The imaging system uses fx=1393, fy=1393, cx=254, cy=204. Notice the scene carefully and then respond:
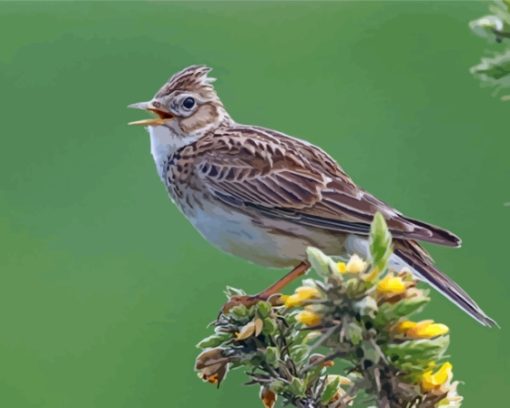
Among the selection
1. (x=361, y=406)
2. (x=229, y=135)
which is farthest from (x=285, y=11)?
(x=361, y=406)

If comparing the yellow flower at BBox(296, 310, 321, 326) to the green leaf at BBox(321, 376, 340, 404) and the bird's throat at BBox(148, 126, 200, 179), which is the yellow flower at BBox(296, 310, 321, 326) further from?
the bird's throat at BBox(148, 126, 200, 179)

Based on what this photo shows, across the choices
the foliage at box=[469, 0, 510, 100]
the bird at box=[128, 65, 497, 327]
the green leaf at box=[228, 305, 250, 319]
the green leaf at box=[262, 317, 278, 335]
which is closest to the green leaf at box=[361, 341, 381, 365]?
the foliage at box=[469, 0, 510, 100]

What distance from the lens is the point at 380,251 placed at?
7.00 feet

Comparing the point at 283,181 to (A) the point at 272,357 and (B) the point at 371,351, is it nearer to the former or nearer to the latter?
(A) the point at 272,357

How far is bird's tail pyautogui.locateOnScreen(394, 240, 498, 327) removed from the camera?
386 centimetres

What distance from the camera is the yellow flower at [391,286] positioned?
2.18 meters

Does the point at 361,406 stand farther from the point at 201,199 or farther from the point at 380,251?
the point at 201,199

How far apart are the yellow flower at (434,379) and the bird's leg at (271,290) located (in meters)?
0.79

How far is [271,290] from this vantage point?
4195mm

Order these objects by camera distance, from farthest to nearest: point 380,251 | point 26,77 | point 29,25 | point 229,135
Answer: point 29,25 < point 26,77 < point 229,135 < point 380,251

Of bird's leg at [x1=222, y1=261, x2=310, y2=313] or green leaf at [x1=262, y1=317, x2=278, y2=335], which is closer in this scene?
green leaf at [x1=262, y1=317, x2=278, y2=335]

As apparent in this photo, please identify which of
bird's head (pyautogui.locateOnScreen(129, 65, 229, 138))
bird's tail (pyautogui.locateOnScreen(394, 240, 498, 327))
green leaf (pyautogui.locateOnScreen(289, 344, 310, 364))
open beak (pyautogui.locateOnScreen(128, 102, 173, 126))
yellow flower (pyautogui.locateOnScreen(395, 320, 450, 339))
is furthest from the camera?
bird's head (pyautogui.locateOnScreen(129, 65, 229, 138))

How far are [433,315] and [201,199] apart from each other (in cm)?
288

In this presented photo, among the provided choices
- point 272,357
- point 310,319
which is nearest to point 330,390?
point 272,357
